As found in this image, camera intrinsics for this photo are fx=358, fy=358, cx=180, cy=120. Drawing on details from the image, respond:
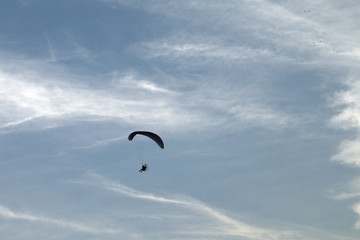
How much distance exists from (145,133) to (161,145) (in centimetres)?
402

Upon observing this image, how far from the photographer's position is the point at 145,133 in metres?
70.5

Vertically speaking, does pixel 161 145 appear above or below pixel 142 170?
above

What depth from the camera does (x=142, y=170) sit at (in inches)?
2744

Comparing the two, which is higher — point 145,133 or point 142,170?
point 145,133

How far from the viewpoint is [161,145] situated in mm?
71312

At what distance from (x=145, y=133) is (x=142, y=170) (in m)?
7.23

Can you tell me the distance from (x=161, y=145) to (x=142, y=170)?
243 inches
